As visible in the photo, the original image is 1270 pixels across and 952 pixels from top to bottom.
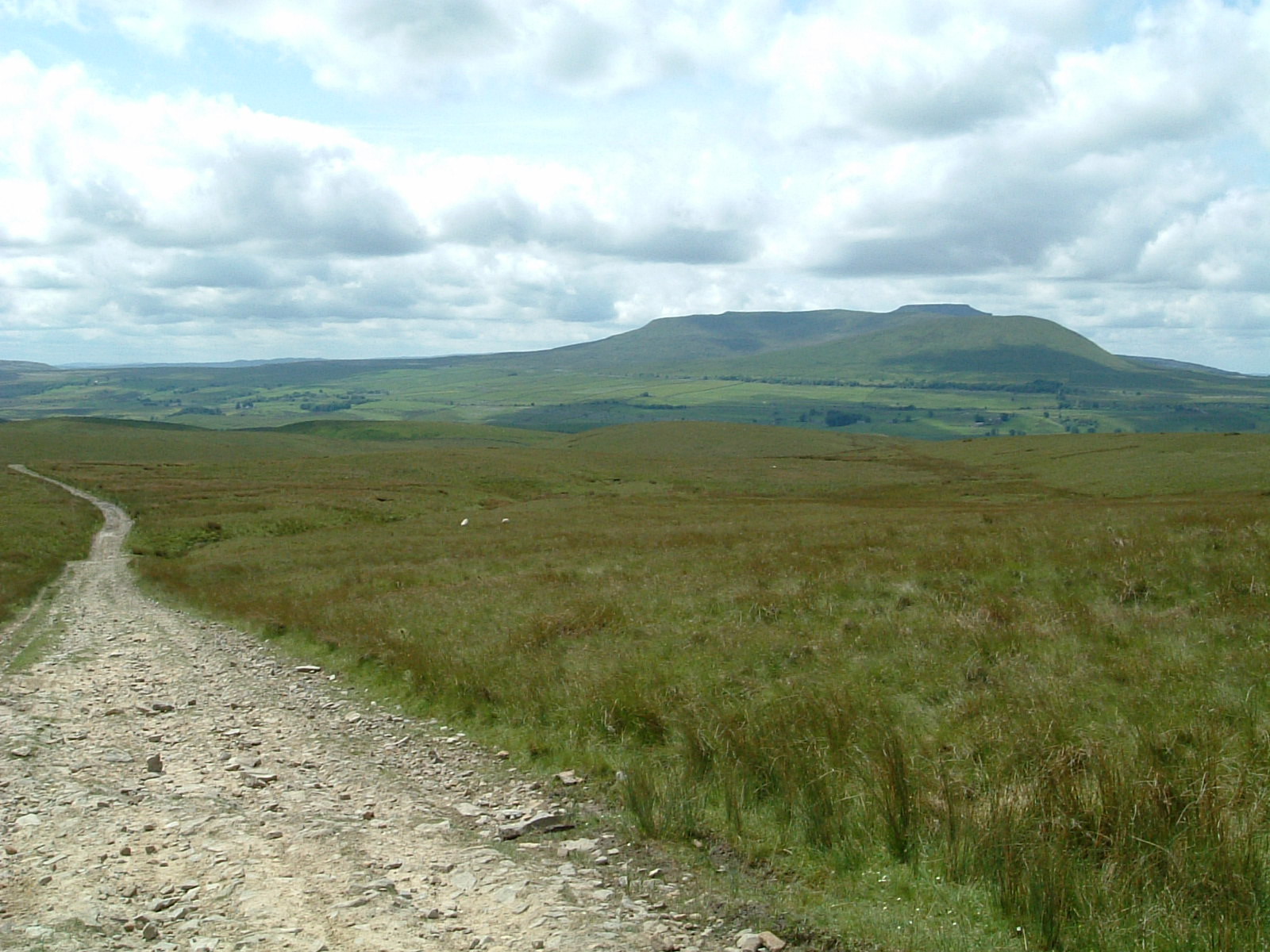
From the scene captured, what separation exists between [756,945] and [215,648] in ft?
53.7

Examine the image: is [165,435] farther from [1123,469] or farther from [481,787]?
[481,787]

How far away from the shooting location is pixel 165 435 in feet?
577

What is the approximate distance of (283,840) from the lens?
27.1 feet

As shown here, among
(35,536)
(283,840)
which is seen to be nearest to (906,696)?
(283,840)

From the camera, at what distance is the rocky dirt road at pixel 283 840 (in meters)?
6.54

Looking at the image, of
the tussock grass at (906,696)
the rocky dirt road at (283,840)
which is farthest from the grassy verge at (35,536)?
the rocky dirt road at (283,840)

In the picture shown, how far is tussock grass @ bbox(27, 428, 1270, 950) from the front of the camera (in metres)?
6.48

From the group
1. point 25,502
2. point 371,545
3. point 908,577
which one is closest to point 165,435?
point 25,502

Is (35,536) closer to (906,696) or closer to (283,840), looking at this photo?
(283,840)

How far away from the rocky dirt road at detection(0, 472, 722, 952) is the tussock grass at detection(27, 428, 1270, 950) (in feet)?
3.39

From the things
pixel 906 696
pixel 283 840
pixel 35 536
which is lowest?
pixel 35 536

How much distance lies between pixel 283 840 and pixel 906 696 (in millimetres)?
7489

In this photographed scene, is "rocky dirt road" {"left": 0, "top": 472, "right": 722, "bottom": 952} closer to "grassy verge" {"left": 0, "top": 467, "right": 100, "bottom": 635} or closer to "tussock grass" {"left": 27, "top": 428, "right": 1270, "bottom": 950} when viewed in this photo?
"tussock grass" {"left": 27, "top": 428, "right": 1270, "bottom": 950}

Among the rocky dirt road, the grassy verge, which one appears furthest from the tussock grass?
the grassy verge
